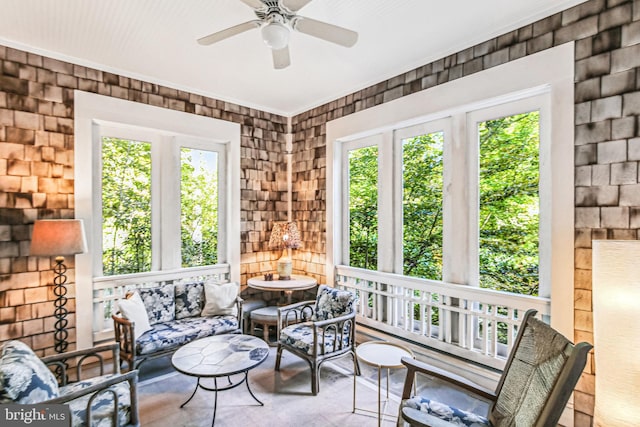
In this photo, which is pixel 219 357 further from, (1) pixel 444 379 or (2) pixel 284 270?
(2) pixel 284 270

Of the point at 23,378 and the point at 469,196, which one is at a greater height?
the point at 469,196

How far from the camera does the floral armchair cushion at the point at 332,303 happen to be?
3307 mm

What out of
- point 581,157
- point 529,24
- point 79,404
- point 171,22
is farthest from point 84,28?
point 581,157

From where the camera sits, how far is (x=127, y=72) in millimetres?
3559

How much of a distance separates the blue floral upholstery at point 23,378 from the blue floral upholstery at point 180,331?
109 cm

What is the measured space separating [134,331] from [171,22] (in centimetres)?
260

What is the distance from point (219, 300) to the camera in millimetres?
3732

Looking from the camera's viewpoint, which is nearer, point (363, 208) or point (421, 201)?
point (421, 201)

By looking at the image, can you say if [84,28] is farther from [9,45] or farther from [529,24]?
[529,24]

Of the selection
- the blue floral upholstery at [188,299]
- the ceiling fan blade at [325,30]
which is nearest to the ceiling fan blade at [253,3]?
the ceiling fan blade at [325,30]

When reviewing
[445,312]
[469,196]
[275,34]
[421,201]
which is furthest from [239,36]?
[445,312]

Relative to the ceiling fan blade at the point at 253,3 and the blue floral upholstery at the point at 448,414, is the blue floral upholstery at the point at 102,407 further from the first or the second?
the ceiling fan blade at the point at 253,3

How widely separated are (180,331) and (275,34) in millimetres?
2764

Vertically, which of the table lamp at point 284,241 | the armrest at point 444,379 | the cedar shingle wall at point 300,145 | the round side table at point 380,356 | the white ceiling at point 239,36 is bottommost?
the round side table at point 380,356
